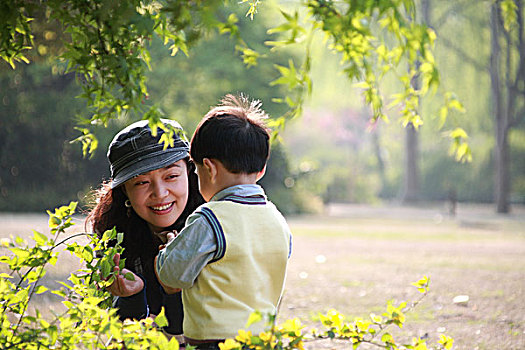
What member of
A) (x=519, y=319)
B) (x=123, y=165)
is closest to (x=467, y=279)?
(x=519, y=319)

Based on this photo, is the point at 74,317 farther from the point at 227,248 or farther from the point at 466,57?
the point at 466,57

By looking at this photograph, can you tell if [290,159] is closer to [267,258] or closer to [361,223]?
[361,223]

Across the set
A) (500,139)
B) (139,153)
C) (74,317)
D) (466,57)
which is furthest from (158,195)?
(466,57)

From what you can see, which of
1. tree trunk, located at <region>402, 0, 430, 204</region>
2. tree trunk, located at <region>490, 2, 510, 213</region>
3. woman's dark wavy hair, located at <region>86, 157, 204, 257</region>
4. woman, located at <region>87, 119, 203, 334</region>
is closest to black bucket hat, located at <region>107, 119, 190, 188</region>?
woman, located at <region>87, 119, 203, 334</region>

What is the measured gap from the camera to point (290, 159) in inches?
941

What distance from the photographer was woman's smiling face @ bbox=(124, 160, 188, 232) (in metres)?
2.99

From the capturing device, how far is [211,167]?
2.34 metres

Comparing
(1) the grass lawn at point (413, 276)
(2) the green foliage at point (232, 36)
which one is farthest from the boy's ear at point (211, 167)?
(1) the grass lawn at point (413, 276)

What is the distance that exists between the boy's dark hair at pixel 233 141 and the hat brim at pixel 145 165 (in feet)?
1.80

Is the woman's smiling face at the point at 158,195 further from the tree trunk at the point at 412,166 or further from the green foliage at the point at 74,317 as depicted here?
the tree trunk at the point at 412,166

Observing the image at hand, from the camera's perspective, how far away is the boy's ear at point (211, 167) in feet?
7.68

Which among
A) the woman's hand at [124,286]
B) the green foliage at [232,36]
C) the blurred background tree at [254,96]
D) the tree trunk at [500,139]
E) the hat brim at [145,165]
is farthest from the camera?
the tree trunk at [500,139]

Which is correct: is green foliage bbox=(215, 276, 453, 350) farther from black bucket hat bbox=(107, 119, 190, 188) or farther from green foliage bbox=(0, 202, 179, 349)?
black bucket hat bbox=(107, 119, 190, 188)

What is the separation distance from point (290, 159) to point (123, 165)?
825 inches
